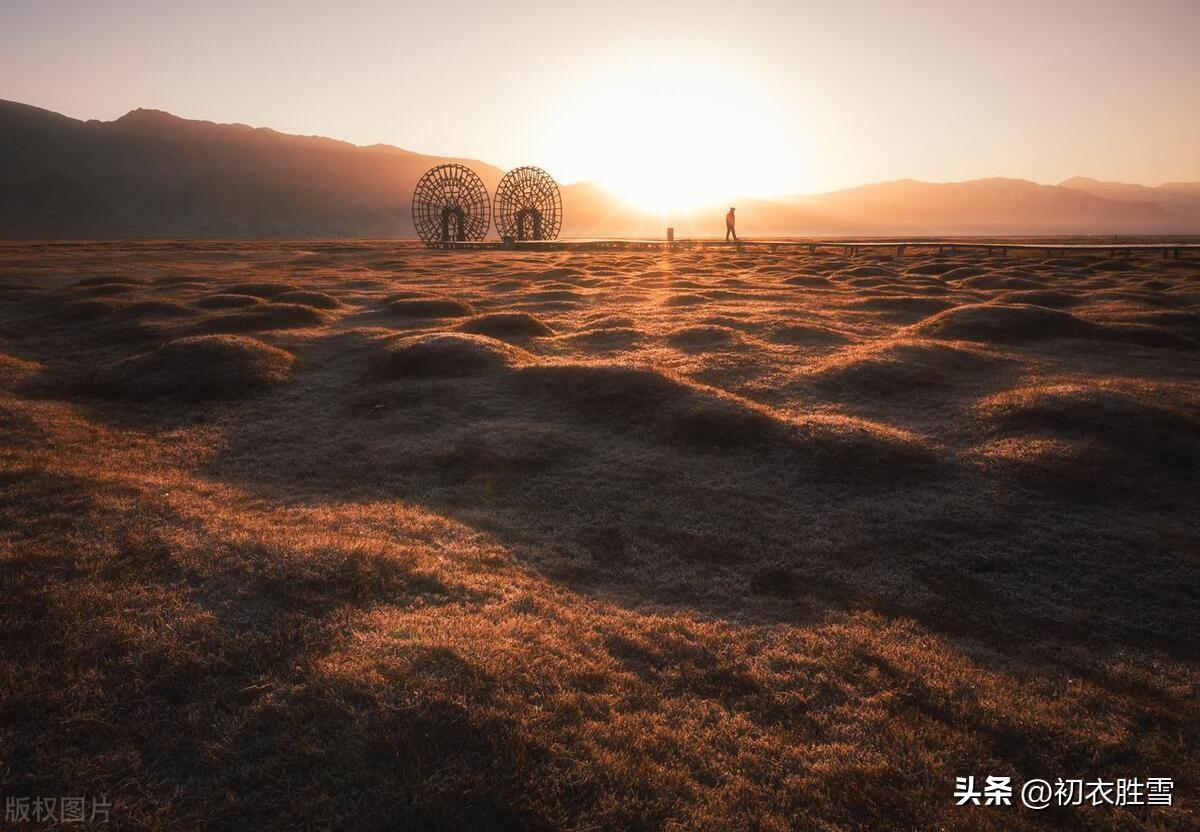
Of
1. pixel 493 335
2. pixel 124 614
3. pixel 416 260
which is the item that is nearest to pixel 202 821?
pixel 124 614

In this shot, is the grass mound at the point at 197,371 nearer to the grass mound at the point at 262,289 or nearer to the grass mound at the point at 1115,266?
the grass mound at the point at 262,289

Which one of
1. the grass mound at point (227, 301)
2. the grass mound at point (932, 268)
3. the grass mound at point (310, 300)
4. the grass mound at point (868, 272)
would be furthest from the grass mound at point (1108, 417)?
the grass mound at point (932, 268)

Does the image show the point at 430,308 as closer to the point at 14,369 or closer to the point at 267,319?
the point at 267,319

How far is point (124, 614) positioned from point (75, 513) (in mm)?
3666

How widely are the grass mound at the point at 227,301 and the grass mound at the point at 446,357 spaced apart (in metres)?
13.5

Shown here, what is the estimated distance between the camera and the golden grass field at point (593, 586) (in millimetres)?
5230

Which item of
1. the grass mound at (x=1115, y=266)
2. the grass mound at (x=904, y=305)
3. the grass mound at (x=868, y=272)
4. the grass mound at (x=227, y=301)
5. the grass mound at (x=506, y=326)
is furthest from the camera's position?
the grass mound at (x=1115, y=266)

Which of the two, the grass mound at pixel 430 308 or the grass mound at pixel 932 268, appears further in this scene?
the grass mound at pixel 932 268

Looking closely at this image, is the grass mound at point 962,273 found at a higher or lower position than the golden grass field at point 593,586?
higher

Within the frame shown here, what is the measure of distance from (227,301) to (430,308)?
965cm

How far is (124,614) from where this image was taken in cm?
689

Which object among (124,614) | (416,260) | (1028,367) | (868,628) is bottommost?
(868,628)

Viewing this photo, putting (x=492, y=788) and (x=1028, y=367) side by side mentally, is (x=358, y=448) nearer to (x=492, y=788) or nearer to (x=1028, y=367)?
(x=492, y=788)

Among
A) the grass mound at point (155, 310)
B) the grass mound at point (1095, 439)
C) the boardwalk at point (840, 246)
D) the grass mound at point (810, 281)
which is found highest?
the boardwalk at point (840, 246)
